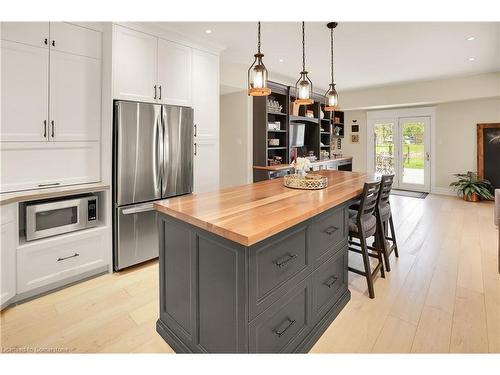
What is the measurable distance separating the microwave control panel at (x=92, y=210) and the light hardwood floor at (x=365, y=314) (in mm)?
599

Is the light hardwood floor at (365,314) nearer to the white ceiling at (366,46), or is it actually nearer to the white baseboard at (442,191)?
the white ceiling at (366,46)

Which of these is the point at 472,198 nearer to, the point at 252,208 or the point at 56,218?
the point at 252,208

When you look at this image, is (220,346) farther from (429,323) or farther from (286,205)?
(429,323)

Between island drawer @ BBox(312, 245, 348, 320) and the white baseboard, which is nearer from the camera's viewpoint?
island drawer @ BBox(312, 245, 348, 320)

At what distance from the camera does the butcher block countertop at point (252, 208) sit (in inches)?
57.3

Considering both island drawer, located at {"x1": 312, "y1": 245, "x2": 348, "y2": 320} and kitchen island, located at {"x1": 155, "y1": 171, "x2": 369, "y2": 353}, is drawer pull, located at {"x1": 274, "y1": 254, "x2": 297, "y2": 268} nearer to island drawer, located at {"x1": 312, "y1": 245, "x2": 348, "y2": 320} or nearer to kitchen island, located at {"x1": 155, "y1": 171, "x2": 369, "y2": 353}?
kitchen island, located at {"x1": 155, "y1": 171, "x2": 369, "y2": 353}

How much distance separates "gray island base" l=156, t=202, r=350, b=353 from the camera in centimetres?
146

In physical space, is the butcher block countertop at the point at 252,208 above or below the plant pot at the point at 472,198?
above

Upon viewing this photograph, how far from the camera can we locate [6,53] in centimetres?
242

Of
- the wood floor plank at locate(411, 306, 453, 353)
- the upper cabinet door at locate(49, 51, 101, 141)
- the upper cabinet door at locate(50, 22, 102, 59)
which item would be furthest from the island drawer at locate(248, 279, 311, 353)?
the upper cabinet door at locate(50, 22, 102, 59)

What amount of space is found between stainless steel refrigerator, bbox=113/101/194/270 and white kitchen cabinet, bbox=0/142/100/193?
281mm

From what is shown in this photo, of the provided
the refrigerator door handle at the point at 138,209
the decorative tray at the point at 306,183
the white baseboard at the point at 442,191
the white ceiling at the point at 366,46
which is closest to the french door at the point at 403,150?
the white baseboard at the point at 442,191
